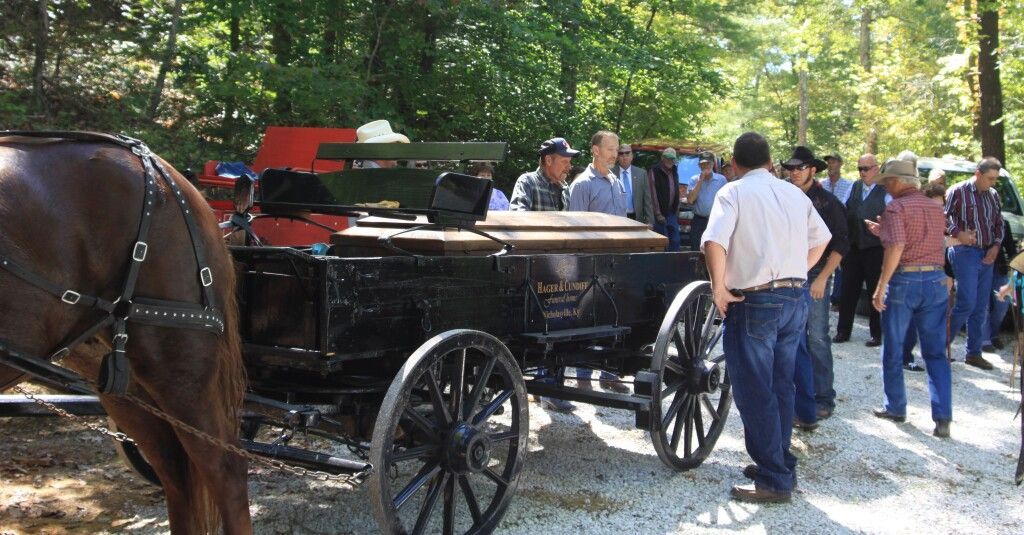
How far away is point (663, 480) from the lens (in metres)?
5.68

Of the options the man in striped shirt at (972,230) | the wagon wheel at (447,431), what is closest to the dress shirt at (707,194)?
the man in striped shirt at (972,230)

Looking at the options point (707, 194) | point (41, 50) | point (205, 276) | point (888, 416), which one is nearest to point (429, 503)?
point (205, 276)

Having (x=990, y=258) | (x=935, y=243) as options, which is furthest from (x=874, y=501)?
(x=990, y=258)

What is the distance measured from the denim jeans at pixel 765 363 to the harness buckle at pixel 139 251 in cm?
319

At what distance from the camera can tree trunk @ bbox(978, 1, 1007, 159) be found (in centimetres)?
1463

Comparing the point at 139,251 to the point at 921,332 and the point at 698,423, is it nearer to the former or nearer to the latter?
the point at 698,423

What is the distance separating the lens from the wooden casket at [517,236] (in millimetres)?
4617

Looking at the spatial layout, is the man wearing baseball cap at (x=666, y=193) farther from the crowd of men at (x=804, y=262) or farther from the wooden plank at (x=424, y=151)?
the wooden plank at (x=424, y=151)

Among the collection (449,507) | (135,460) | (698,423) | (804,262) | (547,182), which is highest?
(547,182)

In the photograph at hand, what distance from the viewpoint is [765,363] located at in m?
5.14

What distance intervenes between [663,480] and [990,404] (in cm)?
409

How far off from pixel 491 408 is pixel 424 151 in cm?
151

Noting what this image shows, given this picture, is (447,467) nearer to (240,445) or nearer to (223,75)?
(240,445)

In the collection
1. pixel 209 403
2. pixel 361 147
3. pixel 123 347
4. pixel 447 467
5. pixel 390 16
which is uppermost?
A: pixel 390 16
